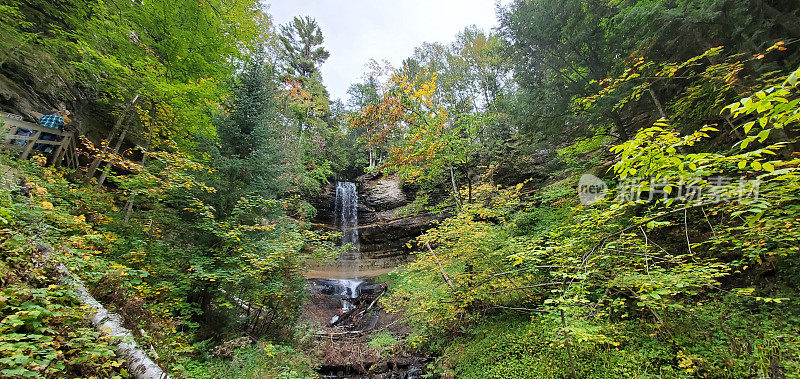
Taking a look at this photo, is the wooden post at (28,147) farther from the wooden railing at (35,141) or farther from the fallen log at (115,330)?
the fallen log at (115,330)

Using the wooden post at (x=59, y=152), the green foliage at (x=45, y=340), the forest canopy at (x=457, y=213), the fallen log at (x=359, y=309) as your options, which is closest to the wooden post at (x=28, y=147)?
the forest canopy at (x=457, y=213)

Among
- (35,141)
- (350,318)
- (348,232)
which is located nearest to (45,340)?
(35,141)

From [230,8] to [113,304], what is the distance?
25.7 ft

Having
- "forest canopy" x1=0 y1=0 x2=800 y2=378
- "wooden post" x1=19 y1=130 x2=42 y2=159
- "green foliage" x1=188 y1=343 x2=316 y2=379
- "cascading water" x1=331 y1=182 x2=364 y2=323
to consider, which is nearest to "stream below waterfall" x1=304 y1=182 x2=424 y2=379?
"cascading water" x1=331 y1=182 x2=364 y2=323

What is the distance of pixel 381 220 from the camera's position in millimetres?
19156

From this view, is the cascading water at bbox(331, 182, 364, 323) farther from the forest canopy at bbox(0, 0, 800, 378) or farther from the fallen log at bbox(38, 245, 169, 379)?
the fallen log at bbox(38, 245, 169, 379)

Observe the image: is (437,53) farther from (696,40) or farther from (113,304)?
(113,304)

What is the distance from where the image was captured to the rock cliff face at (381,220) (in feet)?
58.6

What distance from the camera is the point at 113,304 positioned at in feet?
10.6

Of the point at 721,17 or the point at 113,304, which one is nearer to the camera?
the point at 113,304

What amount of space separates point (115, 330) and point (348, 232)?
16812 mm

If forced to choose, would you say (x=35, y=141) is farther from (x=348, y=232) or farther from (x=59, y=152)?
(x=348, y=232)

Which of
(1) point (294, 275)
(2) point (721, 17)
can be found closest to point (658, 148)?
(2) point (721, 17)

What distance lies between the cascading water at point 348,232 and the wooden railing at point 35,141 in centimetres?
1136
